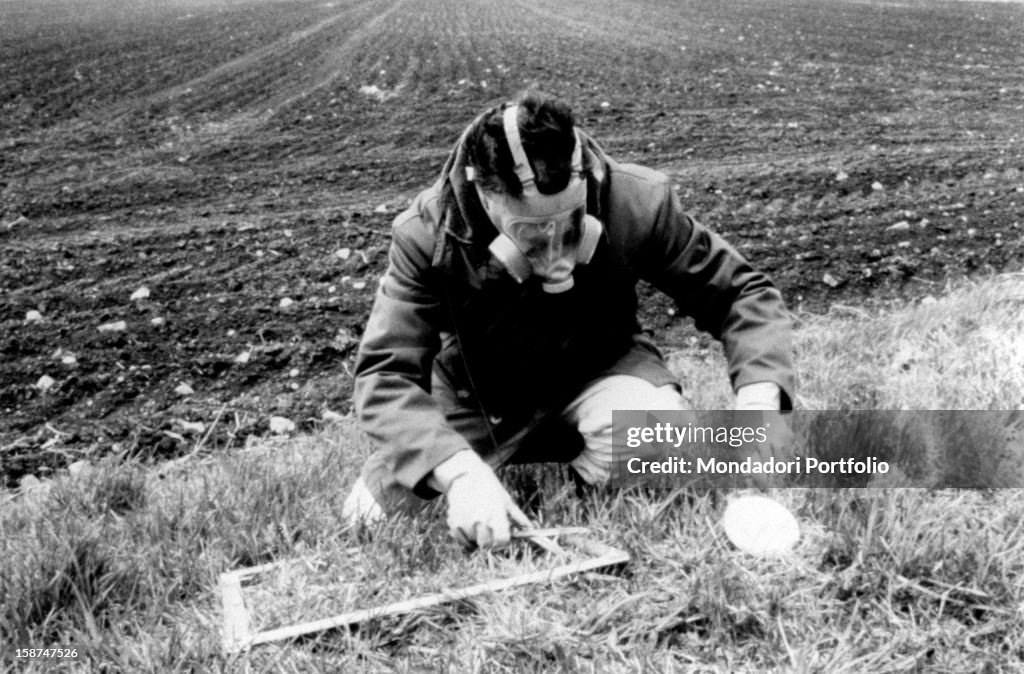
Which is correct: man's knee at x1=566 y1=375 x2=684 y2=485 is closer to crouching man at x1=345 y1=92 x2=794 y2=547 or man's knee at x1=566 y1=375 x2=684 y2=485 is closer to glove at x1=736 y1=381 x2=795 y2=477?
crouching man at x1=345 y1=92 x2=794 y2=547

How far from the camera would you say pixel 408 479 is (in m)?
2.14

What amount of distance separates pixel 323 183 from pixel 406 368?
13.3ft

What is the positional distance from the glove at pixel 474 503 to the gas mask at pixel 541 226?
0.44m

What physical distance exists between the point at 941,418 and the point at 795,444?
0.47m

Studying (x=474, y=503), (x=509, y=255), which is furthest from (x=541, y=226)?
(x=474, y=503)

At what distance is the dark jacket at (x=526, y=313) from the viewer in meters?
2.18

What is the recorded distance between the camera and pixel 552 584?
2.00m

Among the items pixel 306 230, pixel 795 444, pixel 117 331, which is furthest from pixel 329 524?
pixel 306 230

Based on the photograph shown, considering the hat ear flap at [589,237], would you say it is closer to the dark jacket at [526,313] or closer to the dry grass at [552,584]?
the dark jacket at [526,313]

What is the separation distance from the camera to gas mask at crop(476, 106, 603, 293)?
2.00 metres

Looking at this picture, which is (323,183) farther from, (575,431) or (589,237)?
(589,237)

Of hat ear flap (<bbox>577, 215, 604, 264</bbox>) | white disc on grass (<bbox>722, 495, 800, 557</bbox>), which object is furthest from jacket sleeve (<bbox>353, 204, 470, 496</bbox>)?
white disc on grass (<bbox>722, 495, 800, 557</bbox>)

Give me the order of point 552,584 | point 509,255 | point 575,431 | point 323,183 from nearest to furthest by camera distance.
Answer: point 552,584 → point 509,255 → point 575,431 → point 323,183

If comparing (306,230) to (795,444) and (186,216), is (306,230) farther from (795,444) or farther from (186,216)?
(795,444)
